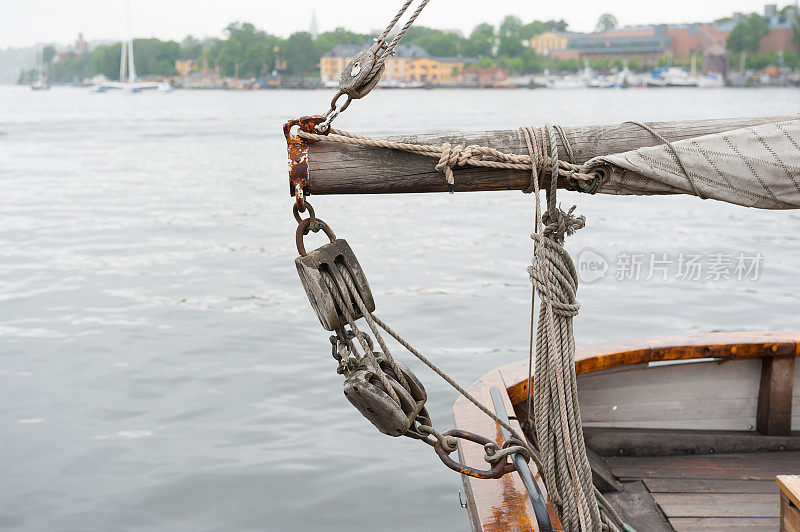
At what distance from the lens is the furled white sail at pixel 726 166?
2.25 meters

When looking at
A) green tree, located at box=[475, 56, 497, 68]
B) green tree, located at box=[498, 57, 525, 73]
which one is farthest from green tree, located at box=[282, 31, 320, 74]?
green tree, located at box=[498, 57, 525, 73]

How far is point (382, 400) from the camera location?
228 centimetres

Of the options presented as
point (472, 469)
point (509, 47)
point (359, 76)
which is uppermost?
point (509, 47)

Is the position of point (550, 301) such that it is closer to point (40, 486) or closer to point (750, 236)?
point (40, 486)

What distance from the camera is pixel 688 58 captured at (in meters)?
139

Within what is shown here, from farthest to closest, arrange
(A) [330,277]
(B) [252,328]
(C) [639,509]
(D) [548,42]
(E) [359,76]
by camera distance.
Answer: (D) [548,42], (B) [252,328], (C) [639,509], (A) [330,277], (E) [359,76]

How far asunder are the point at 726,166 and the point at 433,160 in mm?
782

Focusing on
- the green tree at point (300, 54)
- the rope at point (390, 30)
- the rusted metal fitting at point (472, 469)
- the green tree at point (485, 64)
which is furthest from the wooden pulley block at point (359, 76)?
the green tree at point (485, 64)

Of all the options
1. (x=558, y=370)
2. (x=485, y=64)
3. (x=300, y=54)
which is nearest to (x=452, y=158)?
(x=558, y=370)

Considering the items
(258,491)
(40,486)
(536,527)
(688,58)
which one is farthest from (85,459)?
(688,58)

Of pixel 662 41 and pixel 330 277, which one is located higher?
pixel 662 41

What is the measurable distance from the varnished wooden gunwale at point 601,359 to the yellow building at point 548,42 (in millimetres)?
151129

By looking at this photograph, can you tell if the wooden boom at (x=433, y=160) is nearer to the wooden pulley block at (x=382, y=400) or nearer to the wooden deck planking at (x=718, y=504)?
the wooden pulley block at (x=382, y=400)

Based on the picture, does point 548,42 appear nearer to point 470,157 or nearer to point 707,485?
point 707,485
